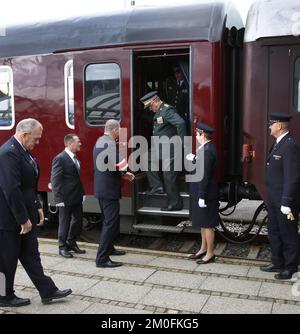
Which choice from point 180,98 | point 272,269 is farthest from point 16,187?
point 180,98

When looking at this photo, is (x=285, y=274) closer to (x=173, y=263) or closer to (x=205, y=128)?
(x=173, y=263)

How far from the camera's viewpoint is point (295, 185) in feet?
16.8

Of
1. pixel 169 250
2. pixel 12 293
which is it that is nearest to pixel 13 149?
pixel 12 293

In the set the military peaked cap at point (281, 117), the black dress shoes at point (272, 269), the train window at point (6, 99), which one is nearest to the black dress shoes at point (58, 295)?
the black dress shoes at point (272, 269)

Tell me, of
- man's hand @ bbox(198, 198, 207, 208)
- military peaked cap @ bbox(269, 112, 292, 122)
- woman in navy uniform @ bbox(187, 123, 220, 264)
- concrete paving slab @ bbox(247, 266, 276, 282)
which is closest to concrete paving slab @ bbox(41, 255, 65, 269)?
woman in navy uniform @ bbox(187, 123, 220, 264)

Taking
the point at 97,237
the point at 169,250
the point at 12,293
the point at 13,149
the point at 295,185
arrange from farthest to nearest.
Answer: the point at 97,237 → the point at 169,250 → the point at 295,185 → the point at 12,293 → the point at 13,149

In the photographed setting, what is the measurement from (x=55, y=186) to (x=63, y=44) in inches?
83.0

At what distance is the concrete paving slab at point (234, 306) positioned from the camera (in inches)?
175

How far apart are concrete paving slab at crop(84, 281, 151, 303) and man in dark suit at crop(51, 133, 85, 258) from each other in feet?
4.09

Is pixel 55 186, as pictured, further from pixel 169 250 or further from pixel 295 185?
pixel 295 185

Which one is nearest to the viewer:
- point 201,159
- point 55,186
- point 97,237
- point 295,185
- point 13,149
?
point 13,149

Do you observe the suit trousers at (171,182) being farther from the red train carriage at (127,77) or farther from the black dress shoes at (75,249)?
the black dress shoes at (75,249)

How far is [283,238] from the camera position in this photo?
5391mm

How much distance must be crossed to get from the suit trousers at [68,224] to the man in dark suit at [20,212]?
1552mm
